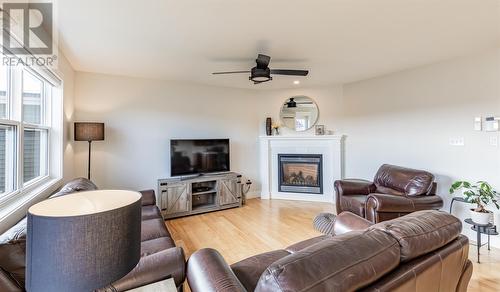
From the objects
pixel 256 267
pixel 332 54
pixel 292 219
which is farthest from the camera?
pixel 292 219

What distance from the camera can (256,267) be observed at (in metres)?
1.50

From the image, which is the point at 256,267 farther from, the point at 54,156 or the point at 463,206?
the point at 463,206

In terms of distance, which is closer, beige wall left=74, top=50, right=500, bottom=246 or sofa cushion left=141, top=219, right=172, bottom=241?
sofa cushion left=141, top=219, right=172, bottom=241

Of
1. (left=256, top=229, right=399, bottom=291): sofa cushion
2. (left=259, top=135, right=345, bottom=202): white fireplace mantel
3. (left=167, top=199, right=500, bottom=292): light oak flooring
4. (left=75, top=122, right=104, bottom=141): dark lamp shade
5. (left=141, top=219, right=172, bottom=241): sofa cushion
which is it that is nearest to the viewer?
(left=256, top=229, right=399, bottom=291): sofa cushion

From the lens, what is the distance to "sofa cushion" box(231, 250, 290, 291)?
1.36 m

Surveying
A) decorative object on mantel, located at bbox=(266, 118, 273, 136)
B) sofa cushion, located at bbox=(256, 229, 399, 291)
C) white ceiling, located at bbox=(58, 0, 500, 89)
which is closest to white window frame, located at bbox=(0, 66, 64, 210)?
white ceiling, located at bbox=(58, 0, 500, 89)

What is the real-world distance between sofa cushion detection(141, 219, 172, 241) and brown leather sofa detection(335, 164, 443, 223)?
2.34m

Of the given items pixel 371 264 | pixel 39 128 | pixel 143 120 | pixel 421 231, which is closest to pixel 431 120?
pixel 421 231

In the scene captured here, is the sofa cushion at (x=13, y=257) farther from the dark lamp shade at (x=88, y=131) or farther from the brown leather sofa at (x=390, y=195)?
the brown leather sofa at (x=390, y=195)

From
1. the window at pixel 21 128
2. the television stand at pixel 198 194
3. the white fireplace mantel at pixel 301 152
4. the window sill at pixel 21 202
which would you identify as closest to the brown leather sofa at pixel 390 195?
the white fireplace mantel at pixel 301 152

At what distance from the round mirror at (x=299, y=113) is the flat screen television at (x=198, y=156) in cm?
149

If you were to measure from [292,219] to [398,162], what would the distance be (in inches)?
79.0

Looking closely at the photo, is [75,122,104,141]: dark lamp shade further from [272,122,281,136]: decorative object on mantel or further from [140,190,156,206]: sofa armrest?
[272,122,281,136]: decorative object on mantel

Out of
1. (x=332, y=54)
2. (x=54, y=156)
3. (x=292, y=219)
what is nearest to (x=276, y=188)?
(x=292, y=219)
